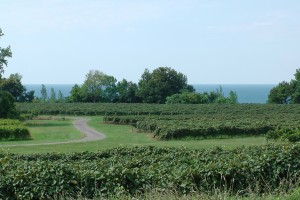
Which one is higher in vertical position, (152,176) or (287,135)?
(287,135)

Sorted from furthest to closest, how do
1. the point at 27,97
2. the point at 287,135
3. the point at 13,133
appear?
the point at 27,97 → the point at 13,133 → the point at 287,135

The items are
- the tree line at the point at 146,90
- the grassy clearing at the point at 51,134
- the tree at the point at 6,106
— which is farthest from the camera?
the tree line at the point at 146,90

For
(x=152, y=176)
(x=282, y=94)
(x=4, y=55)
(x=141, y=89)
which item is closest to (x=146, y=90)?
(x=141, y=89)

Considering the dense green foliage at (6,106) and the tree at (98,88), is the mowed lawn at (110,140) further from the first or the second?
the tree at (98,88)

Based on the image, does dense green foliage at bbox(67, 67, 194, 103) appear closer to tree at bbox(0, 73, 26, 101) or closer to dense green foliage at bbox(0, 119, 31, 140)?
tree at bbox(0, 73, 26, 101)

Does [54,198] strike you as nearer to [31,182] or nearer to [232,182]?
[31,182]

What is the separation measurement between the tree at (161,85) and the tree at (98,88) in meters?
6.25

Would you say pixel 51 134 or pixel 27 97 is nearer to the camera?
pixel 51 134

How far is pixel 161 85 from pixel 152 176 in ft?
260

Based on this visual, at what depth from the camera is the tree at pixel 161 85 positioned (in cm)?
9181

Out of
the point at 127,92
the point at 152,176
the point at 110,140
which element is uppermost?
the point at 127,92

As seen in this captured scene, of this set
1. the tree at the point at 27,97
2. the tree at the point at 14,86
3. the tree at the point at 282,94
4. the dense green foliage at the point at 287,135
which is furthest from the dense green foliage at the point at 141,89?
the dense green foliage at the point at 287,135

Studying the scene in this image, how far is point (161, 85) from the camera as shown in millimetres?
92000

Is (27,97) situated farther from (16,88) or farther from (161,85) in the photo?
(161,85)
